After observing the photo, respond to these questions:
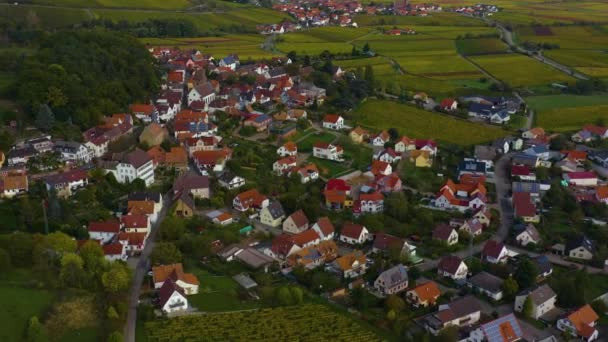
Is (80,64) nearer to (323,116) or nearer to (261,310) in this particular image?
(323,116)

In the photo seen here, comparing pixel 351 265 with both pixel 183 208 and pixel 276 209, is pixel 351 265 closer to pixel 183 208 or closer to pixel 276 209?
pixel 276 209

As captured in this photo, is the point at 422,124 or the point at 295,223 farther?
the point at 422,124

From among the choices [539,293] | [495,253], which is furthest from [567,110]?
[539,293]

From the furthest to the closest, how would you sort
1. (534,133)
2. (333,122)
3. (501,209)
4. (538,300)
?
1. (333,122)
2. (534,133)
3. (501,209)
4. (538,300)

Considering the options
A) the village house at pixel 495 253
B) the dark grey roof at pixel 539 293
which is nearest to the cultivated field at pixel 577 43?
the village house at pixel 495 253

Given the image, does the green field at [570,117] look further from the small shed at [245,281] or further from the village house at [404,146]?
the small shed at [245,281]

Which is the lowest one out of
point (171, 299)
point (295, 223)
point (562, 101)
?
point (562, 101)

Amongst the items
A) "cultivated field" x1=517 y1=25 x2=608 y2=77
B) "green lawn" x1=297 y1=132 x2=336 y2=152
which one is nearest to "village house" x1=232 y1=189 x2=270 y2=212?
"green lawn" x1=297 y1=132 x2=336 y2=152
